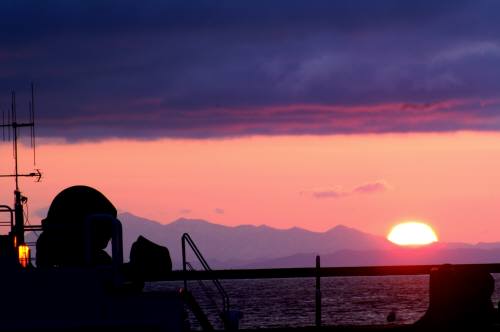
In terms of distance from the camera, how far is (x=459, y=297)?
15000 mm

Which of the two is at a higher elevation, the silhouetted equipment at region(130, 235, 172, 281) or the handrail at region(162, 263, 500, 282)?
the silhouetted equipment at region(130, 235, 172, 281)

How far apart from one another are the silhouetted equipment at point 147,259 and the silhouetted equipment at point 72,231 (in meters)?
0.76

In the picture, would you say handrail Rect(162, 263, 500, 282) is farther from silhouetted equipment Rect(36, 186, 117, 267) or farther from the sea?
the sea

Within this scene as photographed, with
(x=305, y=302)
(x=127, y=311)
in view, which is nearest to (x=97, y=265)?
(x=127, y=311)

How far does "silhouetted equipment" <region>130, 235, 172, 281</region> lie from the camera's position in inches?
650

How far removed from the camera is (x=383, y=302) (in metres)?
158

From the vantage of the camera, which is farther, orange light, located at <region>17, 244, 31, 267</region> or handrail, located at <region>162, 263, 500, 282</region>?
handrail, located at <region>162, 263, 500, 282</region>

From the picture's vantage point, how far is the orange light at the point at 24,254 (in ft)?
53.2

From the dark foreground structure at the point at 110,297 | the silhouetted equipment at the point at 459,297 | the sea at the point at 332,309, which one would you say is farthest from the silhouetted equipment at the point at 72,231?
the sea at the point at 332,309

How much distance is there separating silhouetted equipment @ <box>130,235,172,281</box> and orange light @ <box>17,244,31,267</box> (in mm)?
1750

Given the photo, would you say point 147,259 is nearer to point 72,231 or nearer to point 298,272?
point 72,231

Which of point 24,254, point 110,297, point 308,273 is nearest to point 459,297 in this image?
point 110,297

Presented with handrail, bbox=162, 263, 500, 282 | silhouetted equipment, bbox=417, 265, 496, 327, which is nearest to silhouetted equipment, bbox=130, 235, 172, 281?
handrail, bbox=162, 263, 500, 282

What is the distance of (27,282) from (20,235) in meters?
1.20
